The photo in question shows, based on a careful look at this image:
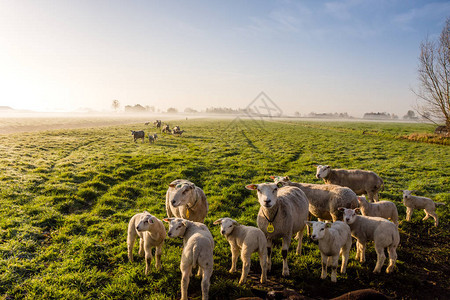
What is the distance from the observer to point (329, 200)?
278 inches

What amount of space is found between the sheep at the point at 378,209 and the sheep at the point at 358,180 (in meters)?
2.56

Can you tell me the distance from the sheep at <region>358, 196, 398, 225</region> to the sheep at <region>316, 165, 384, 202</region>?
101 inches

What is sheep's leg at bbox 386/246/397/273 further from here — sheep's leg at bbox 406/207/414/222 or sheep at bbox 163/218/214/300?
sheep at bbox 163/218/214/300

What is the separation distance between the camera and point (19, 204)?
345 inches

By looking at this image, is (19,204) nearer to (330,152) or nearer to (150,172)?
(150,172)

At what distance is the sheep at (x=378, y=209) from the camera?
6.97 meters

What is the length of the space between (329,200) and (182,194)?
4.47 m

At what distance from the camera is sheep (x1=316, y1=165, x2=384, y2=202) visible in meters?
9.56

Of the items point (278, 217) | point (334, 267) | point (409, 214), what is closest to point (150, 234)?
point (278, 217)

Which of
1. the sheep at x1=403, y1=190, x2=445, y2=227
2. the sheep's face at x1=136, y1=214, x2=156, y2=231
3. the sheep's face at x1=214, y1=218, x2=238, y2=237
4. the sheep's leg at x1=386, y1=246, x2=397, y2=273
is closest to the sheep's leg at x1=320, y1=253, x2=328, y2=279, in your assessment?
the sheep's leg at x1=386, y1=246, x2=397, y2=273

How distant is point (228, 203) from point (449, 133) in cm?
3641

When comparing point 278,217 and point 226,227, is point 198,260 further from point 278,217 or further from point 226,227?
point 278,217

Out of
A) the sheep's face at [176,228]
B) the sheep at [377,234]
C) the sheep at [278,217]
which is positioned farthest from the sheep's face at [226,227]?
the sheep at [377,234]

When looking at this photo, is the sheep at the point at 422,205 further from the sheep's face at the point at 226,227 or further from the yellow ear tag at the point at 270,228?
the sheep's face at the point at 226,227
